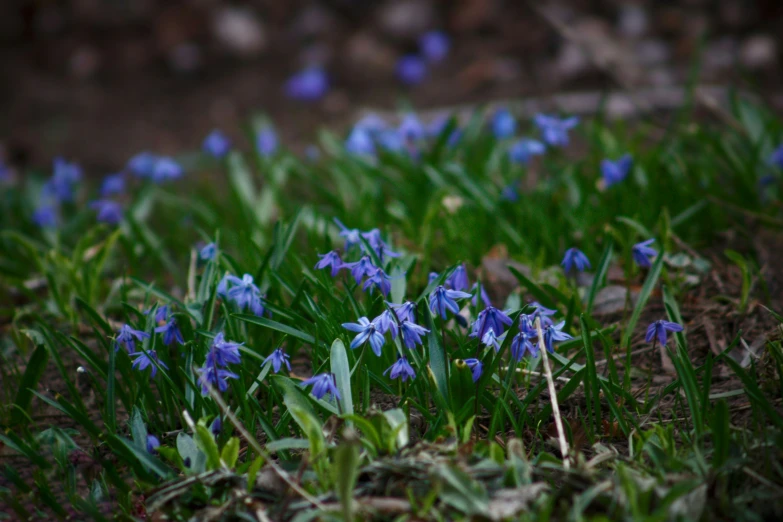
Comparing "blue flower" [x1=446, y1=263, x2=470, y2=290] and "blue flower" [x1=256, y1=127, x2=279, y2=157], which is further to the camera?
"blue flower" [x1=256, y1=127, x2=279, y2=157]

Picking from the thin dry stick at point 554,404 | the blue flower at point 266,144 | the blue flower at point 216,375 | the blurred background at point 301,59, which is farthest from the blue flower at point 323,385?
the blurred background at point 301,59

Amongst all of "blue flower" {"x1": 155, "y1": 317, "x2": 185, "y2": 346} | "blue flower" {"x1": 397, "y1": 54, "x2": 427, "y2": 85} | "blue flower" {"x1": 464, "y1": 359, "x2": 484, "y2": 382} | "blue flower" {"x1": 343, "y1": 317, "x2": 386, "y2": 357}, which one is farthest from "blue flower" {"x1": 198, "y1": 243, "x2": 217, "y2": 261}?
"blue flower" {"x1": 397, "y1": 54, "x2": 427, "y2": 85}

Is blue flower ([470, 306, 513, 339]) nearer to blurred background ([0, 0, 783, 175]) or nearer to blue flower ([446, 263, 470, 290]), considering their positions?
blue flower ([446, 263, 470, 290])

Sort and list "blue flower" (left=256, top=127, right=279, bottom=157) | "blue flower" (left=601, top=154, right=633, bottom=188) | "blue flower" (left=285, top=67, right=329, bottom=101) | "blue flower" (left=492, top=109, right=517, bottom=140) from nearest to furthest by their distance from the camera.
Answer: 1. "blue flower" (left=601, top=154, right=633, bottom=188)
2. "blue flower" (left=492, top=109, right=517, bottom=140)
3. "blue flower" (left=256, top=127, right=279, bottom=157)
4. "blue flower" (left=285, top=67, right=329, bottom=101)

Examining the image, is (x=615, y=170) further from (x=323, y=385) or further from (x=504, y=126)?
(x=323, y=385)

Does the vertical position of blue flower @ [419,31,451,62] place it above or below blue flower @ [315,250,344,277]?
above

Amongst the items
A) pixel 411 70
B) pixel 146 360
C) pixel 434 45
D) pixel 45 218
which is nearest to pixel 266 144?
pixel 45 218
